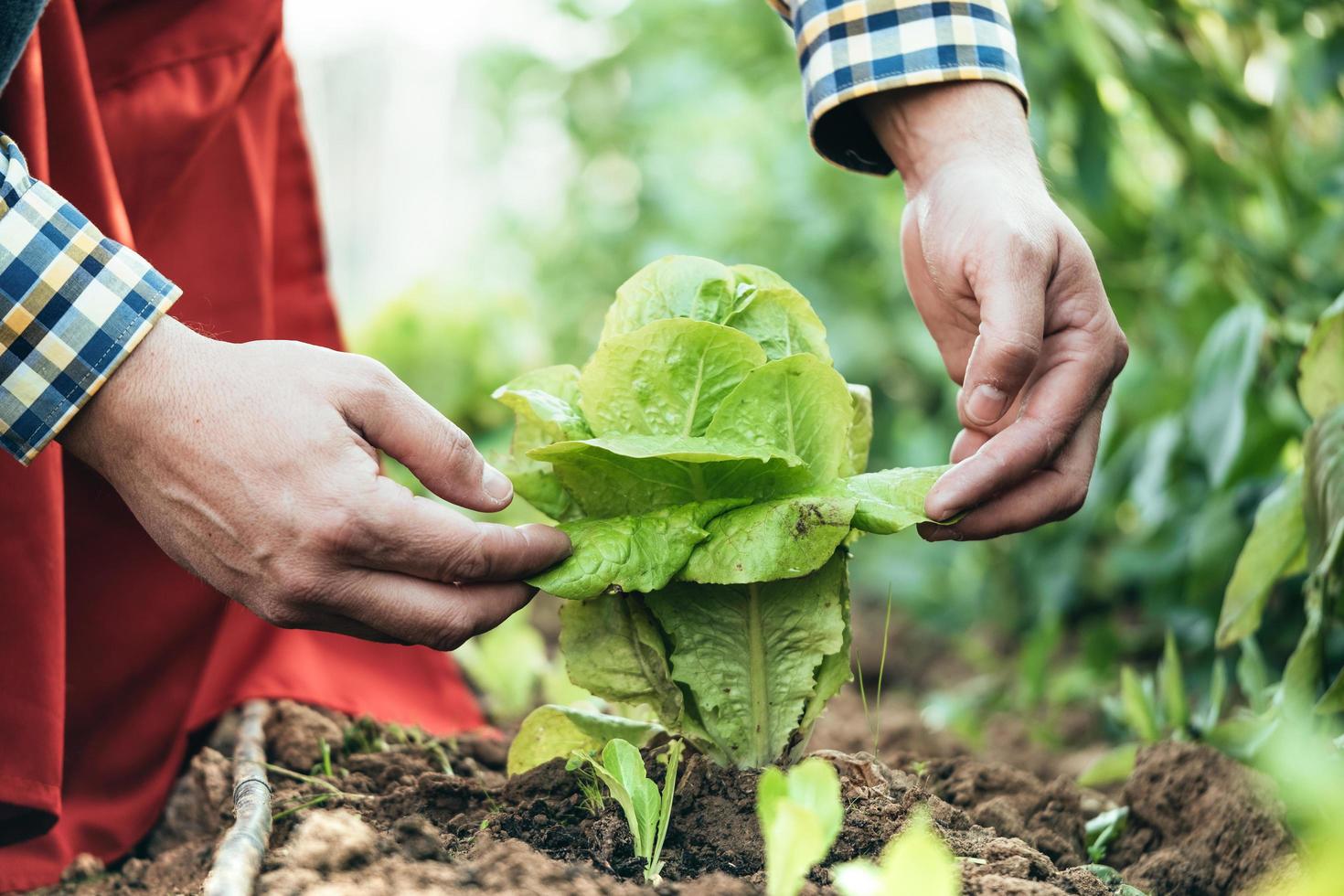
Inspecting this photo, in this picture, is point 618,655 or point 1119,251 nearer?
point 618,655

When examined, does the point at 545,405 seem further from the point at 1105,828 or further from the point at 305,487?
the point at 1105,828

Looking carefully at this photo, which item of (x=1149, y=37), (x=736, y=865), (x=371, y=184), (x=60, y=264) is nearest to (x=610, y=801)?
(x=736, y=865)

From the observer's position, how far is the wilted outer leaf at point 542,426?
1.11 meters

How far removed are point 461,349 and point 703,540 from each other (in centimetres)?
212

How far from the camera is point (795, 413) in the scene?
1089 mm

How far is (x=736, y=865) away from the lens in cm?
103

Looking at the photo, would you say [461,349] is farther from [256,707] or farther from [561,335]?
[256,707]

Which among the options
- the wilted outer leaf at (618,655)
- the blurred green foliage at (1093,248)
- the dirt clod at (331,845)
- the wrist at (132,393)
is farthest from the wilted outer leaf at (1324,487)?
the wrist at (132,393)

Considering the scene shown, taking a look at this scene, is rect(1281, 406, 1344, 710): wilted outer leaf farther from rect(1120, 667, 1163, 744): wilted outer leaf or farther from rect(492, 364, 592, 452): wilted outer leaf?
rect(492, 364, 592, 452): wilted outer leaf

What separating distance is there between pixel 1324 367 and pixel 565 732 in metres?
1.04

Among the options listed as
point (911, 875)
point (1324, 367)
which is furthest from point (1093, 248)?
point (911, 875)

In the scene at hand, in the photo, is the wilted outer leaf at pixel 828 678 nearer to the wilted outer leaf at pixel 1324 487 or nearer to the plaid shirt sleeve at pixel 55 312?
the wilted outer leaf at pixel 1324 487

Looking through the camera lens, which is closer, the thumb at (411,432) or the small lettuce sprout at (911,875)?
the small lettuce sprout at (911,875)

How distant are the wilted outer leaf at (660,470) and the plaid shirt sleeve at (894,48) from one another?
540 mm
